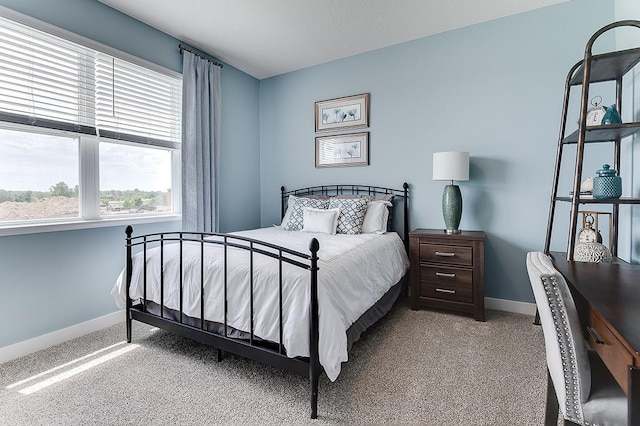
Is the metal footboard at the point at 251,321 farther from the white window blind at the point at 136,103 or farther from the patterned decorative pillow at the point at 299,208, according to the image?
the patterned decorative pillow at the point at 299,208

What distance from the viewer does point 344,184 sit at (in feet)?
12.3

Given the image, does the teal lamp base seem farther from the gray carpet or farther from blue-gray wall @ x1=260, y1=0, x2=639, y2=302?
the gray carpet

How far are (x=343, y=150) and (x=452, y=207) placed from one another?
1.45 metres

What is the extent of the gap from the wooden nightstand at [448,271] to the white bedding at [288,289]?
1.72 ft

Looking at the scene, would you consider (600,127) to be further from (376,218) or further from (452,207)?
(376,218)

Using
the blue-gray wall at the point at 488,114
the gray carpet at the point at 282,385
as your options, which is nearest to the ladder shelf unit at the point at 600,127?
the blue-gray wall at the point at 488,114

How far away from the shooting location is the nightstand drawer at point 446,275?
2709 millimetres

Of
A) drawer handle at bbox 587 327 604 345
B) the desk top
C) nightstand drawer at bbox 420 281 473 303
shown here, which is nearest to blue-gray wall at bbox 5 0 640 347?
nightstand drawer at bbox 420 281 473 303

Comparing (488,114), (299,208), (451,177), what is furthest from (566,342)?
(299,208)

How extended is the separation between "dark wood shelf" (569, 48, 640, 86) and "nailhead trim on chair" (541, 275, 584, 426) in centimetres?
184

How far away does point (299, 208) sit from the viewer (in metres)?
3.40

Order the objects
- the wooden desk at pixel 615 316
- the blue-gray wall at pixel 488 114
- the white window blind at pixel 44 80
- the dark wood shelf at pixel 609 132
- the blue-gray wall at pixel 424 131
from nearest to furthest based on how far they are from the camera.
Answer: the wooden desk at pixel 615 316
the dark wood shelf at pixel 609 132
the white window blind at pixel 44 80
the blue-gray wall at pixel 424 131
the blue-gray wall at pixel 488 114

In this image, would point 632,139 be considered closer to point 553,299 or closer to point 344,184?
point 553,299

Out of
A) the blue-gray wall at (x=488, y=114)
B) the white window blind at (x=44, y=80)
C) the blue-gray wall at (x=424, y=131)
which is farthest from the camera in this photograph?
the blue-gray wall at (x=488, y=114)
